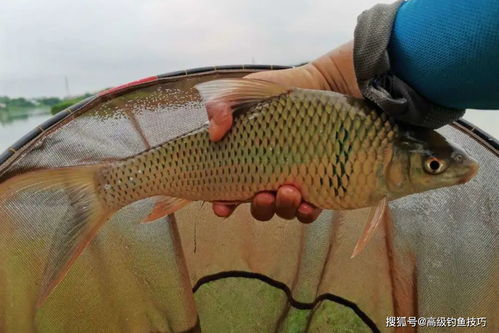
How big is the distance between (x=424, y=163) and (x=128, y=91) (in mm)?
995

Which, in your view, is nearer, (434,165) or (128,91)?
(434,165)

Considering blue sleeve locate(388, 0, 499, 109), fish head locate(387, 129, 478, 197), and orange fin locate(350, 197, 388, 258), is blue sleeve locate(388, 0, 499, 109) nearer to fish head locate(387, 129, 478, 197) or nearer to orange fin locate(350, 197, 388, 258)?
fish head locate(387, 129, 478, 197)

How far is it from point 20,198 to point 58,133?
24 centimetres

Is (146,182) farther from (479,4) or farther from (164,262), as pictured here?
(479,4)

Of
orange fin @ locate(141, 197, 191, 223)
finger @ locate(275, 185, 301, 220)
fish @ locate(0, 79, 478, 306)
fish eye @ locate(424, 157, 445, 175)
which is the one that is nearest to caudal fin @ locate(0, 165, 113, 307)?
fish @ locate(0, 79, 478, 306)

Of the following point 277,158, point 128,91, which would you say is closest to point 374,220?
point 277,158

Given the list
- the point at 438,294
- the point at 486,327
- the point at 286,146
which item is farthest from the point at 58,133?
the point at 486,327

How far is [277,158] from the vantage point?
4.18 ft

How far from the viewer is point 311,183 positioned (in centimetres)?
127

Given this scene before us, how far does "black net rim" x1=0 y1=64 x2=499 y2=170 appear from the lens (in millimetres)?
1555

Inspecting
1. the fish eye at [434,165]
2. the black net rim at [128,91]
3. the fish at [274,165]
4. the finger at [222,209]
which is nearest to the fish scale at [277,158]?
the fish at [274,165]

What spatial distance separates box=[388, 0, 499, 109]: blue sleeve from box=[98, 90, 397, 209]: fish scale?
0.47 feet

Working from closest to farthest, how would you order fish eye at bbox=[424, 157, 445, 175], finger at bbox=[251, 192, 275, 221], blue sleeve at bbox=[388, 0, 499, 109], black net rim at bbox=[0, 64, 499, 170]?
blue sleeve at bbox=[388, 0, 499, 109]
fish eye at bbox=[424, 157, 445, 175]
finger at bbox=[251, 192, 275, 221]
black net rim at bbox=[0, 64, 499, 170]

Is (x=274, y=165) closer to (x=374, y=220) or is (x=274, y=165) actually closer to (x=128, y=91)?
(x=374, y=220)
